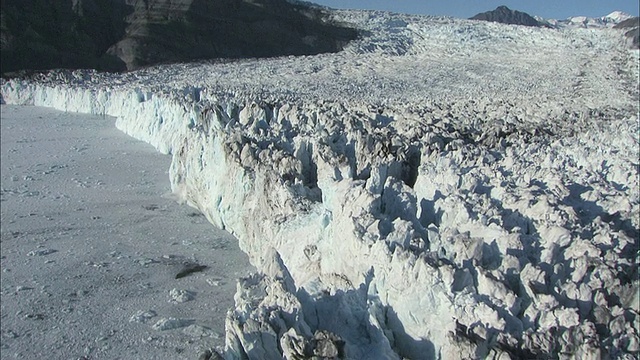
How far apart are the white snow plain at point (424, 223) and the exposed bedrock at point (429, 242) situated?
0.4 inches

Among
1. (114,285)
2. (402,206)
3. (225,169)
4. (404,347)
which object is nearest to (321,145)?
(225,169)

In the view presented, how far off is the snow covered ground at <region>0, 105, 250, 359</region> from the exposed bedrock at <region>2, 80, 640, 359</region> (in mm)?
608

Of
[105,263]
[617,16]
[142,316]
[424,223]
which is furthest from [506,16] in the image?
[142,316]

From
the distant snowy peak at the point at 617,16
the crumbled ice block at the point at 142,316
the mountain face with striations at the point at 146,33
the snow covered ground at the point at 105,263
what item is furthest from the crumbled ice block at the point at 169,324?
the distant snowy peak at the point at 617,16

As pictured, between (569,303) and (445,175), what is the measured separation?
1674mm

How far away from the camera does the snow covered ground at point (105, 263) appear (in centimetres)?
418

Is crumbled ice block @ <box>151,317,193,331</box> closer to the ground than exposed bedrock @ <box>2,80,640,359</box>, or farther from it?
closer to the ground

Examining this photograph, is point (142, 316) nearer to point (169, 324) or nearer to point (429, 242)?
point (169, 324)

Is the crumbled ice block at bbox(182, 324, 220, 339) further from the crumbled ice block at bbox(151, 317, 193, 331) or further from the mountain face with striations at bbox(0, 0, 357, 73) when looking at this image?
the mountain face with striations at bbox(0, 0, 357, 73)

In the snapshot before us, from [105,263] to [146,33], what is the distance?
71.8 feet

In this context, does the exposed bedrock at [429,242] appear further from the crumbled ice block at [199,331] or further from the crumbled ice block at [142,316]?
the crumbled ice block at [142,316]

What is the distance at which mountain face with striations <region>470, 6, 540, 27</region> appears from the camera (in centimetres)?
5297

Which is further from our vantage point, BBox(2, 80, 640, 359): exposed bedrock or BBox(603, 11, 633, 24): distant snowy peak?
BBox(603, 11, 633, 24): distant snowy peak

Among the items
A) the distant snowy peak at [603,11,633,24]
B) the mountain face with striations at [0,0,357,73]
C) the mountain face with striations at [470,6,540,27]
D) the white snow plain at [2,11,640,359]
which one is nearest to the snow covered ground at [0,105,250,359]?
the white snow plain at [2,11,640,359]
